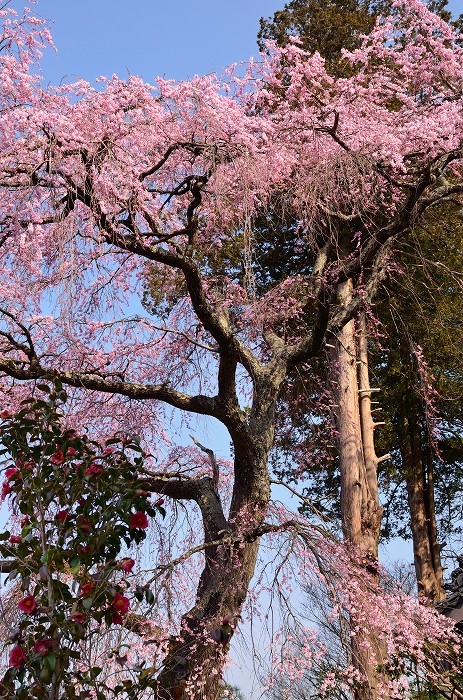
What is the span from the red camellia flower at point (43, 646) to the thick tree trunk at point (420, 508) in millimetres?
10426

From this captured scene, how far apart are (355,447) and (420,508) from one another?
372 centimetres

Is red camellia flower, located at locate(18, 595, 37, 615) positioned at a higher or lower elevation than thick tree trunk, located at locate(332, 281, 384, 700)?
lower

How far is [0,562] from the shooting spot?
705 centimetres

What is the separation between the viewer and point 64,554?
14.8 ft

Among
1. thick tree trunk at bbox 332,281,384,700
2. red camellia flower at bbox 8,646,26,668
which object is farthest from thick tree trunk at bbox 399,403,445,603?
red camellia flower at bbox 8,646,26,668

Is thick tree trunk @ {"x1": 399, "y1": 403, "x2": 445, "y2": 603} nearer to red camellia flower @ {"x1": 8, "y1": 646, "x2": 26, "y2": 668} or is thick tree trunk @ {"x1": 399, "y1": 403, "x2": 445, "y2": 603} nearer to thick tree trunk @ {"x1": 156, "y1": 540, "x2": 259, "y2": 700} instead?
thick tree trunk @ {"x1": 156, "y1": 540, "x2": 259, "y2": 700}

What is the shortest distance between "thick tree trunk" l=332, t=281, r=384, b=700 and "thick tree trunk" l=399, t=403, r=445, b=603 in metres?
2.47

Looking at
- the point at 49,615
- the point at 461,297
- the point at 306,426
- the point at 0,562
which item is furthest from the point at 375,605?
the point at 461,297

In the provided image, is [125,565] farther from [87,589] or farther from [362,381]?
[362,381]

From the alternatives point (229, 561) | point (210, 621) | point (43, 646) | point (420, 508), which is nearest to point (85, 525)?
point (43, 646)

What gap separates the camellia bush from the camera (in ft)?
13.5

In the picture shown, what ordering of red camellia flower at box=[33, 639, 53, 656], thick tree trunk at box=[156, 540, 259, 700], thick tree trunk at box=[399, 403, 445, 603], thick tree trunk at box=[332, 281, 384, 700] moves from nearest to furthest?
red camellia flower at box=[33, 639, 53, 656] < thick tree trunk at box=[156, 540, 259, 700] < thick tree trunk at box=[332, 281, 384, 700] < thick tree trunk at box=[399, 403, 445, 603]

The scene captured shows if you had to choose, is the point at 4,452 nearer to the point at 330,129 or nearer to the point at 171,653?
the point at 171,653

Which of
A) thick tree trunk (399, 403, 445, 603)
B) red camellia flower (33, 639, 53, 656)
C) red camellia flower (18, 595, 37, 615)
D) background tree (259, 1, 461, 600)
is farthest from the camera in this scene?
thick tree trunk (399, 403, 445, 603)
